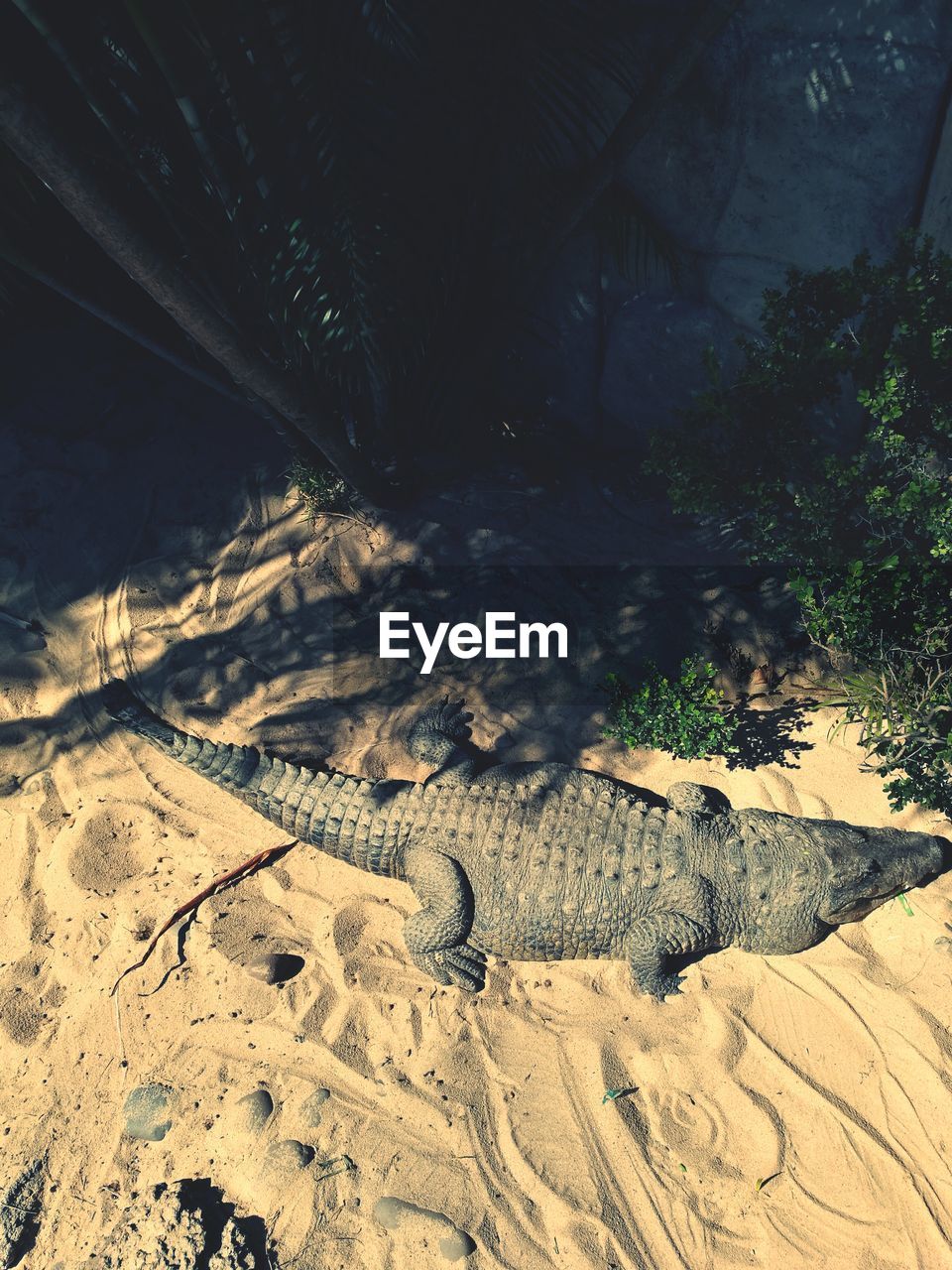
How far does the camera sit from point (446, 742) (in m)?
6.26

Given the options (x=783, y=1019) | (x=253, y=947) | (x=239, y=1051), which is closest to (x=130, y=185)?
(x=253, y=947)

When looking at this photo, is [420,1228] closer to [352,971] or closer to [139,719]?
[352,971]

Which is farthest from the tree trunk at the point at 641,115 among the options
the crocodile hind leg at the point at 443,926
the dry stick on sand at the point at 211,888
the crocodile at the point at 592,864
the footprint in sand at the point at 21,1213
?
the footprint in sand at the point at 21,1213

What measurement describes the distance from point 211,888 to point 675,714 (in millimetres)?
3709

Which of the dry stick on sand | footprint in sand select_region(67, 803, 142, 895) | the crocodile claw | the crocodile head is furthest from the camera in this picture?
the crocodile claw

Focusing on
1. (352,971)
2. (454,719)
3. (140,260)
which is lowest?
(352,971)

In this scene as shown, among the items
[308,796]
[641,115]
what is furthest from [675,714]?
[641,115]

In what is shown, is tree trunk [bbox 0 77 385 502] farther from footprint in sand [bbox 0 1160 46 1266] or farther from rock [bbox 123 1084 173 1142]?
footprint in sand [bbox 0 1160 46 1266]

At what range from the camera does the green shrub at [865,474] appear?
479 cm

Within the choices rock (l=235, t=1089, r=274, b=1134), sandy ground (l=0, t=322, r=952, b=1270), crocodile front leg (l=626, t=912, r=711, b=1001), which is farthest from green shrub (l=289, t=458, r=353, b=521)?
rock (l=235, t=1089, r=274, b=1134)

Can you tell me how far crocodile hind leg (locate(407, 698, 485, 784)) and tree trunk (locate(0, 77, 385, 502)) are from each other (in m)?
2.22

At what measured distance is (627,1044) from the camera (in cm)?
518

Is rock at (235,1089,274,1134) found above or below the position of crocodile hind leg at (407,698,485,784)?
below

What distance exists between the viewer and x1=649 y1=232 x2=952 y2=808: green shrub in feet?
15.7
